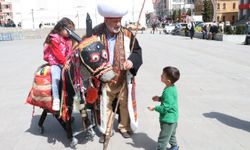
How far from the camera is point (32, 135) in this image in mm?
5082

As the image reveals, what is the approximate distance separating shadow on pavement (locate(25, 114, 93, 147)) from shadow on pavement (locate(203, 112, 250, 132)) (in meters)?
2.30

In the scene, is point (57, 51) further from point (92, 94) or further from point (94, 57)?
point (94, 57)

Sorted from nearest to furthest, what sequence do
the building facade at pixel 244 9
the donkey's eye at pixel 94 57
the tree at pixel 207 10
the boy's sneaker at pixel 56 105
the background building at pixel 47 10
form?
1. the donkey's eye at pixel 94 57
2. the boy's sneaker at pixel 56 105
3. the building facade at pixel 244 9
4. the tree at pixel 207 10
5. the background building at pixel 47 10

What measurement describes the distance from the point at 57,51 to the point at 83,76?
627mm

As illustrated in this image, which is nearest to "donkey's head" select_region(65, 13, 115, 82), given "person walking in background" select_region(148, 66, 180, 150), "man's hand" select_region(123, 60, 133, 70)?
"man's hand" select_region(123, 60, 133, 70)

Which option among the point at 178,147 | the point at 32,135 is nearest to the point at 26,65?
the point at 32,135

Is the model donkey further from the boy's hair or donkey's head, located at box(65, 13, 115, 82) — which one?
the boy's hair

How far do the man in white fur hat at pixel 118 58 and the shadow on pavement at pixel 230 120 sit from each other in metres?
1.79

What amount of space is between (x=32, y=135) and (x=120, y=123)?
141 centimetres

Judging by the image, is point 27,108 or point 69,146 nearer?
point 69,146

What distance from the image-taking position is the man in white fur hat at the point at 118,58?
4.00m

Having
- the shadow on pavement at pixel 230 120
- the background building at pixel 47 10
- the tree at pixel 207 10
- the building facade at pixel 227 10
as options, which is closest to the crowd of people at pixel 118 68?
the shadow on pavement at pixel 230 120

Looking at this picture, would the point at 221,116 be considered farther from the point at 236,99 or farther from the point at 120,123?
the point at 120,123

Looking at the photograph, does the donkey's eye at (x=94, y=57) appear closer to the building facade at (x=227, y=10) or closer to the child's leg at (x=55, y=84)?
the child's leg at (x=55, y=84)
